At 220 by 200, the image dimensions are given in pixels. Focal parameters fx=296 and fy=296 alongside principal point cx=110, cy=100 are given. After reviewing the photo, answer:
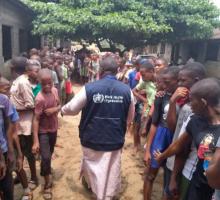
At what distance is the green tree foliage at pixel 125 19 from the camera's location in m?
13.6

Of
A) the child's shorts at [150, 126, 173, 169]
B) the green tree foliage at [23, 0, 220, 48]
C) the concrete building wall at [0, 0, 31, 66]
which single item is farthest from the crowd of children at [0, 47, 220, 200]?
the green tree foliage at [23, 0, 220, 48]

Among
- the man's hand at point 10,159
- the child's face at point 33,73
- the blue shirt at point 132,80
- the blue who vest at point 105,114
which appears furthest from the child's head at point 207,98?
the blue shirt at point 132,80

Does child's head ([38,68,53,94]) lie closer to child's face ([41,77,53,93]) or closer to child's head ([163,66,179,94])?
child's face ([41,77,53,93])

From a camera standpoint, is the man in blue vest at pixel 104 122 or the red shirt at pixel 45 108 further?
the red shirt at pixel 45 108

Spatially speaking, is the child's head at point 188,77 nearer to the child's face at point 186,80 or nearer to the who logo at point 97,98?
the child's face at point 186,80

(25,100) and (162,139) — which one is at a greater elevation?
(25,100)

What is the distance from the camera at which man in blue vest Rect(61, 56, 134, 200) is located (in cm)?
323

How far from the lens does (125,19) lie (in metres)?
13.5

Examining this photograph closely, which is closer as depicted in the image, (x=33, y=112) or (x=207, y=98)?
(x=207, y=98)

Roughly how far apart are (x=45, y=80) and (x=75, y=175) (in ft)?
5.59

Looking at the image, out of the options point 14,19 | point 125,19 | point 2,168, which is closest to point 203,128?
point 2,168

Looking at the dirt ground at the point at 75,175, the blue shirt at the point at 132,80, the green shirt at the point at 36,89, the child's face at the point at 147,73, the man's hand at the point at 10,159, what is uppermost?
the child's face at the point at 147,73

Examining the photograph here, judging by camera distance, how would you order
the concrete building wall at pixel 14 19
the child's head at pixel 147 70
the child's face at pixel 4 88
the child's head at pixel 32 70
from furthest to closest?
1. the concrete building wall at pixel 14 19
2. the child's head at pixel 147 70
3. the child's head at pixel 32 70
4. the child's face at pixel 4 88

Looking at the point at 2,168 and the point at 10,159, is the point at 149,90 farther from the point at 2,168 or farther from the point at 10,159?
the point at 2,168
